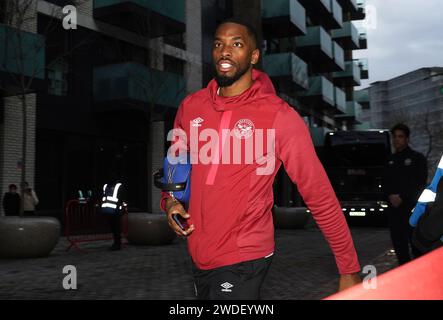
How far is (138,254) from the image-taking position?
37.1 feet

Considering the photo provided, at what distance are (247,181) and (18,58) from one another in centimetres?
1307

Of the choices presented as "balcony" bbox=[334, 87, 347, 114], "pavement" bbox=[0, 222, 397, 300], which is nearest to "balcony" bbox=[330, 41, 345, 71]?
"balcony" bbox=[334, 87, 347, 114]

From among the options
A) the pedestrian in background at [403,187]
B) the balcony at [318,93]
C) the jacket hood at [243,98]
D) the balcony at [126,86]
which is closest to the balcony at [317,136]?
the balcony at [318,93]

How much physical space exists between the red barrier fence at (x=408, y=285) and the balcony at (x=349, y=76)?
47.9 m

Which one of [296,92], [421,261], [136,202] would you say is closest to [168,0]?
[136,202]

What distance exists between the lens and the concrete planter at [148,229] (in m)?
13.1

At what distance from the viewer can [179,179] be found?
2.41 m

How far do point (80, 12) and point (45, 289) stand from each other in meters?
13.2

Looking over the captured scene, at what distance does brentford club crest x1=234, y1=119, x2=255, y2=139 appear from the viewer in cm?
233

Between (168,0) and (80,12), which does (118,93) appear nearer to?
(80,12)

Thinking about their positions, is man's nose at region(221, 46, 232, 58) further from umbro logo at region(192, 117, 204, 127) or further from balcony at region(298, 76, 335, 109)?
balcony at region(298, 76, 335, 109)

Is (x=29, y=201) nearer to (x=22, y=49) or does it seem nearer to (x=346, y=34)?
(x=22, y=49)

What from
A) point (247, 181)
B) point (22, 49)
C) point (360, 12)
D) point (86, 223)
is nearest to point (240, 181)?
point (247, 181)

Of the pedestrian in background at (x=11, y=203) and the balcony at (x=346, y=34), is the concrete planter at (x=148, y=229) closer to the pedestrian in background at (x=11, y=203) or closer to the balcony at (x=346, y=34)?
the pedestrian in background at (x=11, y=203)
